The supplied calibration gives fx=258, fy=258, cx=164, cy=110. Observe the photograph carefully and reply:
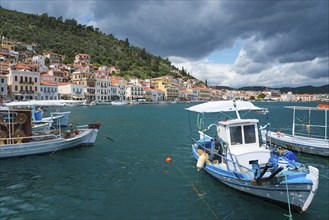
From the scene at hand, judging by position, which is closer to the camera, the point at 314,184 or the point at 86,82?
the point at 314,184

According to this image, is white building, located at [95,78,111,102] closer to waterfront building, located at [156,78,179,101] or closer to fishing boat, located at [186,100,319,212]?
waterfront building, located at [156,78,179,101]

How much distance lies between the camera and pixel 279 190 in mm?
9086

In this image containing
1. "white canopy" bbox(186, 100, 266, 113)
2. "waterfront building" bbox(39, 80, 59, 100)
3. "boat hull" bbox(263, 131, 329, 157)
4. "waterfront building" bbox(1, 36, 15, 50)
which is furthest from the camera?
"waterfront building" bbox(1, 36, 15, 50)

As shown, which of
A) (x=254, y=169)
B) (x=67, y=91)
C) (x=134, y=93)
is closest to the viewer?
(x=254, y=169)

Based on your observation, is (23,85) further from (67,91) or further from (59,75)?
(59,75)

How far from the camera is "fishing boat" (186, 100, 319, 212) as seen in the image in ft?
28.6

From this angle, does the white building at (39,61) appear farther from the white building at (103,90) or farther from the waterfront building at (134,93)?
the waterfront building at (134,93)

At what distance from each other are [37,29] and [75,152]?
154537 millimetres

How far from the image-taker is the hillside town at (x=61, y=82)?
7919cm

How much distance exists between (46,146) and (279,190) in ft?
47.9

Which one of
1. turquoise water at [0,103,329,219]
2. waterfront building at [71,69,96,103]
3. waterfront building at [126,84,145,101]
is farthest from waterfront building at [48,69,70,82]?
turquoise water at [0,103,329,219]

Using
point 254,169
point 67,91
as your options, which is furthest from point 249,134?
point 67,91

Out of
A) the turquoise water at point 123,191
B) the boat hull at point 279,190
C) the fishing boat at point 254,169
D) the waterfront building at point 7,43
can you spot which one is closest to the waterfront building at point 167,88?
the waterfront building at point 7,43

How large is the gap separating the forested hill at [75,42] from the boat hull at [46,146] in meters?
118
